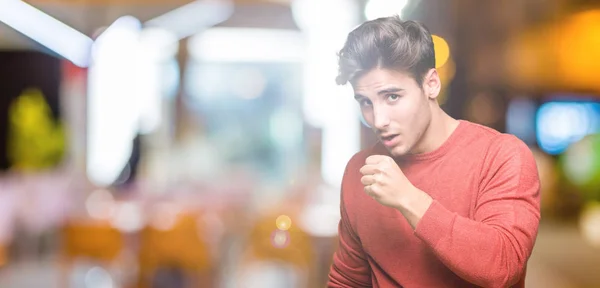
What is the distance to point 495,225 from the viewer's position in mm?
886

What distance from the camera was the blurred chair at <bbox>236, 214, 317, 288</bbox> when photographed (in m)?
4.51

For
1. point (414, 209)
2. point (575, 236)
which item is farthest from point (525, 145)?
point (575, 236)

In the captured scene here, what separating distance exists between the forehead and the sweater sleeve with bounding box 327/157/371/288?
14 centimetres

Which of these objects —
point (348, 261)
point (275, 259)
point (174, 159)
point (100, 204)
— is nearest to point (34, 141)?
point (174, 159)

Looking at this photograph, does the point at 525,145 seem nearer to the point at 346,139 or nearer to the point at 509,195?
the point at 509,195

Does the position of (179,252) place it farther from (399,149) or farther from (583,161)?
(583,161)

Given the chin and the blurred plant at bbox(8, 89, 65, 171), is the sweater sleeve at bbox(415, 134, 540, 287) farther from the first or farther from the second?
the blurred plant at bbox(8, 89, 65, 171)

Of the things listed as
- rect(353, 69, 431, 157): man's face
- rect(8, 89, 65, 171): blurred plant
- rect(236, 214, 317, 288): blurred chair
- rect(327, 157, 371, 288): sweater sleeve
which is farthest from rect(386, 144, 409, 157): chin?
rect(8, 89, 65, 171): blurred plant

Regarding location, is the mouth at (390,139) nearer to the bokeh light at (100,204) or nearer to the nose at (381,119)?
the nose at (381,119)

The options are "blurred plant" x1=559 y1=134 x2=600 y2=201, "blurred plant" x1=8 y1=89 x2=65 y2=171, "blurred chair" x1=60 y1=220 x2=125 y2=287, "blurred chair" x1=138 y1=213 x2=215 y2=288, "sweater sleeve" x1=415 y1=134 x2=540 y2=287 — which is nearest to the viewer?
"sweater sleeve" x1=415 y1=134 x2=540 y2=287

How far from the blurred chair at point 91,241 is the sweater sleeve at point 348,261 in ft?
14.1

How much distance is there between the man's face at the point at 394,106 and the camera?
92 centimetres

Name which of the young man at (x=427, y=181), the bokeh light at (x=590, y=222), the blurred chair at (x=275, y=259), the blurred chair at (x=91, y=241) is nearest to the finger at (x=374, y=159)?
the young man at (x=427, y=181)

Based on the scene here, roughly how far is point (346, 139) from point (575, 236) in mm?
9310
